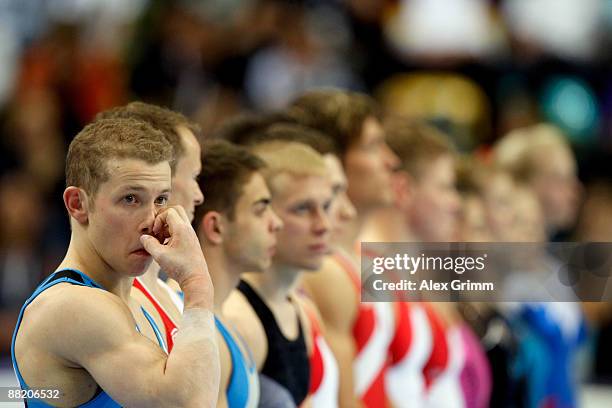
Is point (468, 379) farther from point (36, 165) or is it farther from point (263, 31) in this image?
point (263, 31)

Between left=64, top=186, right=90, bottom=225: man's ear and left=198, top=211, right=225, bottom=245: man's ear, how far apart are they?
1.11 meters

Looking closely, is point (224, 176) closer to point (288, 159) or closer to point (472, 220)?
point (288, 159)

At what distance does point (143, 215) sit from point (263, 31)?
9.29m

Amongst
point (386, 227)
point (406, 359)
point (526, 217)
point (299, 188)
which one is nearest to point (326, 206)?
point (299, 188)

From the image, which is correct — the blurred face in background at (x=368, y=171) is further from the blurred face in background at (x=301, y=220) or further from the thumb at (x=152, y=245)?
the thumb at (x=152, y=245)

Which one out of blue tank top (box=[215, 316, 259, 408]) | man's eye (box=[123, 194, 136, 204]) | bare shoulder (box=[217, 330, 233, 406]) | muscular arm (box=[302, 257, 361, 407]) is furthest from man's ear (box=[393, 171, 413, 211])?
man's eye (box=[123, 194, 136, 204])

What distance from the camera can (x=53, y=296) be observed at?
3398 mm

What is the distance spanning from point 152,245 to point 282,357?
179 centimetres

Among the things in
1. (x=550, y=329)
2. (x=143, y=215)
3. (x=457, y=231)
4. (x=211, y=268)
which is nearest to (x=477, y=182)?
(x=457, y=231)

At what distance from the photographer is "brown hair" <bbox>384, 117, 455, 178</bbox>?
7758mm

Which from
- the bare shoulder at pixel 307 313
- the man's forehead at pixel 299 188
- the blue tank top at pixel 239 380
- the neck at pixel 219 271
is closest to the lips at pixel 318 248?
the man's forehead at pixel 299 188

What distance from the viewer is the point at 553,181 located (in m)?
9.84

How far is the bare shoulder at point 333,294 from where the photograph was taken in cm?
635

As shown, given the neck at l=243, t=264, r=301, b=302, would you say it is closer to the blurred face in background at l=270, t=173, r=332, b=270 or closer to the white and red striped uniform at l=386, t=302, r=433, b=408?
the blurred face in background at l=270, t=173, r=332, b=270
